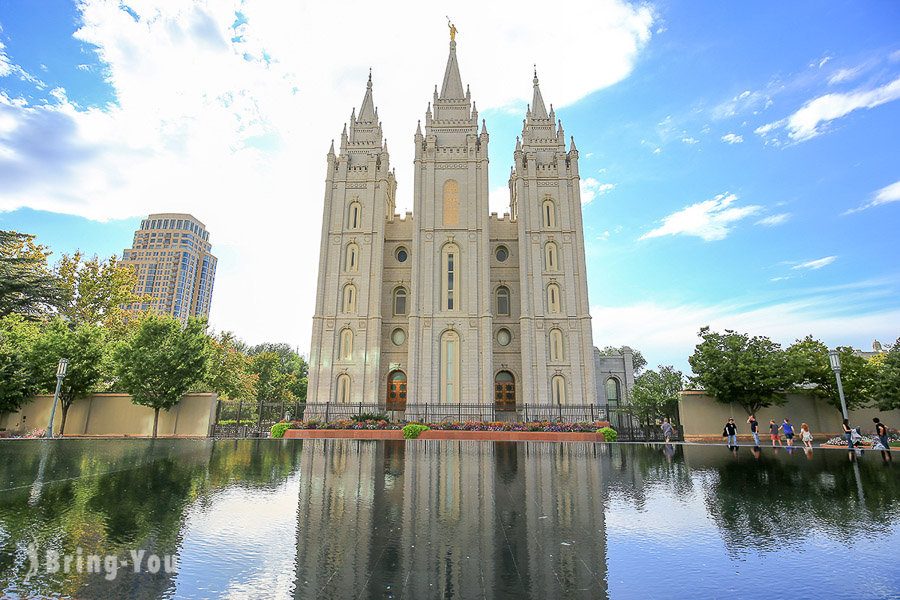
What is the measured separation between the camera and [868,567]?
13.4ft

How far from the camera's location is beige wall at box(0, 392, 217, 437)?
25875 mm

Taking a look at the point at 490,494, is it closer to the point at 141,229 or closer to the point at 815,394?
the point at 815,394

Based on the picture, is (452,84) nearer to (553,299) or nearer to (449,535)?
(553,299)

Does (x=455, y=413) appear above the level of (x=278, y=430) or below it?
above

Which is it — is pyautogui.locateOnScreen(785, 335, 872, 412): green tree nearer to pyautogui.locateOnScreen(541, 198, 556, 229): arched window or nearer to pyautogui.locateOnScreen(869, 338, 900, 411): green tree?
pyautogui.locateOnScreen(869, 338, 900, 411): green tree

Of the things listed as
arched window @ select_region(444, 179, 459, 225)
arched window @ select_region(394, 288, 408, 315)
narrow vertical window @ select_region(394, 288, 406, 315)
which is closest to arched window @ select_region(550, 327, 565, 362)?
arched window @ select_region(444, 179, 459, 225)

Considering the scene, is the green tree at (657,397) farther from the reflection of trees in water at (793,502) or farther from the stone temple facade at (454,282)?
the reflection of trees in water at (793,502)

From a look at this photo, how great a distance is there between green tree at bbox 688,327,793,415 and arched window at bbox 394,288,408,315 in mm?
21313

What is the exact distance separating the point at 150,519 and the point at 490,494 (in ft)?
15.5

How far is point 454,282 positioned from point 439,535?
101ft

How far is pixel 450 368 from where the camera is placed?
33.9 meters

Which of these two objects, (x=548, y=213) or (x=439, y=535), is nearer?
(x=439, y=535)

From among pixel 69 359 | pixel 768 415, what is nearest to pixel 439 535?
pixel 768 415

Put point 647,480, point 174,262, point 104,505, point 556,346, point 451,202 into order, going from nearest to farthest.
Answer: point 104,505 < point 647,480 < point 556,346 < point 451,202 < point 174,262
